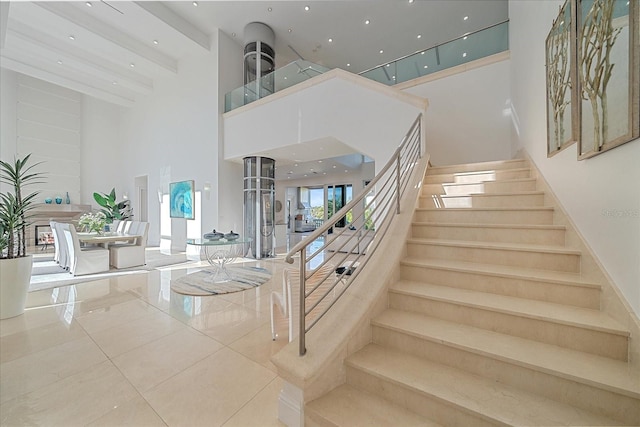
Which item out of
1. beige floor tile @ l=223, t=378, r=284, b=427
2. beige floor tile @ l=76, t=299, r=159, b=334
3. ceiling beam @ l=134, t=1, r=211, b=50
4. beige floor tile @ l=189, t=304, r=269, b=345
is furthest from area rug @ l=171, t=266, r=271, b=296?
ceiling beam @ l=134, t=1, r=211, b=50

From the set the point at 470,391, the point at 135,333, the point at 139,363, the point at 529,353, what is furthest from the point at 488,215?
the point at 135,333

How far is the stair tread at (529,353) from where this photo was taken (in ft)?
3.73

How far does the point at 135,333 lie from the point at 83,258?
3.62 meters

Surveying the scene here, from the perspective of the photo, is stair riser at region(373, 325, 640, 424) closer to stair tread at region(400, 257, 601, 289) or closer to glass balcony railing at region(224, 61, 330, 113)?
stair tread at region(400, 257, 601, 289)

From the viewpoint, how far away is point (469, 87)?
524cm

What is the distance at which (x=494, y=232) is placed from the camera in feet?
7.48

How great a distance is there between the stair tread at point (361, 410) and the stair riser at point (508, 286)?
1.00 m

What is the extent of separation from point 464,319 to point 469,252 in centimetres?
71

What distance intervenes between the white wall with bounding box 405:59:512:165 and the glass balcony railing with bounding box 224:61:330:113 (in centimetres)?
249

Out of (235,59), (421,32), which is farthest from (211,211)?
(421,32)

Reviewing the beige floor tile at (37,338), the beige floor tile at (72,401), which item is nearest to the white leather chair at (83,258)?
the beige floor tile at (37,338)

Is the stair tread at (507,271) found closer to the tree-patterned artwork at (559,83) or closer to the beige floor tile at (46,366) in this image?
the tree-patterned artwork at (559,83)

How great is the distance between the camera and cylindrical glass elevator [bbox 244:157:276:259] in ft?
22.7

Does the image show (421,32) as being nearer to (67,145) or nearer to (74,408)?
(74,408)
